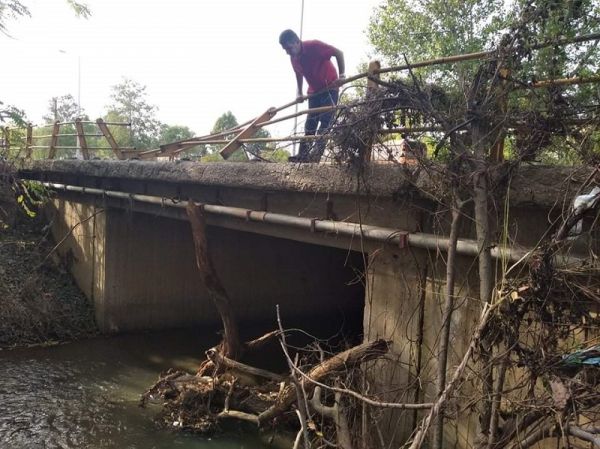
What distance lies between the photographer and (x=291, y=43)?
698 centimetres

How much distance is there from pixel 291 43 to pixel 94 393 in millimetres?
5399

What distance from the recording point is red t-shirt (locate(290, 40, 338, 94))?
23.0ft

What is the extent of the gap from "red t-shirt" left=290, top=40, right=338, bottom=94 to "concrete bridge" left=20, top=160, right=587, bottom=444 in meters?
1.45

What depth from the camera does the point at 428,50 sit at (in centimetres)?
1964

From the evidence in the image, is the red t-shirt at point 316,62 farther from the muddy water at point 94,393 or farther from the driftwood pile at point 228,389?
the muddy water at point 94,393

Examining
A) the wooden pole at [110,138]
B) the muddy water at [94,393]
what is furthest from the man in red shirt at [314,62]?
the wooden pole at [110,138]

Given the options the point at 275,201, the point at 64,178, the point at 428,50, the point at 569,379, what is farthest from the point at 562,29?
the point at 428,50

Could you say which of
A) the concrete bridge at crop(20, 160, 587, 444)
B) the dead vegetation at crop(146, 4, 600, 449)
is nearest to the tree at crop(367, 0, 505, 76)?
the concrete bridge at crop(20, 160, 587, 444)

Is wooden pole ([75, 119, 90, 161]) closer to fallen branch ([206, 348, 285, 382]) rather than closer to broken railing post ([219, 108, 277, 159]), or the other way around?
broken railing post ([219, 108, 277, 159])

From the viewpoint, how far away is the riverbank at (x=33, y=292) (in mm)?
10211

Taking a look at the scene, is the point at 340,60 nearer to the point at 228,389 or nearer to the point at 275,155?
the point at 275,155

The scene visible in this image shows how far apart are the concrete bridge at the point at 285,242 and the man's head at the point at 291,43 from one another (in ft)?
5.19

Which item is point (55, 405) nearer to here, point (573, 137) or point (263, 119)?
point (263, 119)

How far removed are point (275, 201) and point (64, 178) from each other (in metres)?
7.43
